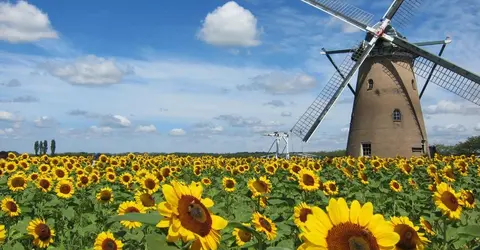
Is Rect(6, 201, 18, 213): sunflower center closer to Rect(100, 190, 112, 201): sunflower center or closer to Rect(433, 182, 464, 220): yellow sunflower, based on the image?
Rect(100, 190, 112, 201): sunflower center

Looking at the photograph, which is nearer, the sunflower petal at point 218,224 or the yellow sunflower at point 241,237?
the sunflower petal at point 218,224

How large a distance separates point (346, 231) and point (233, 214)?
4684 millimetres

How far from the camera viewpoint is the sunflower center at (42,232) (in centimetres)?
500

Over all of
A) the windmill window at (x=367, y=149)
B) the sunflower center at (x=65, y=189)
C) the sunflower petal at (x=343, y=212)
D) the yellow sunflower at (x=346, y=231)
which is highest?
the windmill window at (x=367, y=149)

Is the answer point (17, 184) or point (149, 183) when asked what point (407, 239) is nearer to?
point (149, 183)

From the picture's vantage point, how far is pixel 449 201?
4652mm

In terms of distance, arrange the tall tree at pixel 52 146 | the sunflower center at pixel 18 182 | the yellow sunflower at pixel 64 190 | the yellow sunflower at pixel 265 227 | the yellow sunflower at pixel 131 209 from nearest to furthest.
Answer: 1. the yellow sunflower at pixel 265 227
2. the yellow sunflower at pixel 131 209
3. the yellow sunflower at pixel 64 190
4. the sunflower center at pixel 18 182
5. the tall tree at pixel 52 146

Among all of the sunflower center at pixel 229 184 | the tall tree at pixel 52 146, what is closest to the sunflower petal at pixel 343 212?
the sunflower center at pixel 229 184

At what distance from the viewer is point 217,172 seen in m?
13.6

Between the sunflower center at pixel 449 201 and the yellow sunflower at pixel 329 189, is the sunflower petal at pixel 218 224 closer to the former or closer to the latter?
the sunflower center at pixel 449 201

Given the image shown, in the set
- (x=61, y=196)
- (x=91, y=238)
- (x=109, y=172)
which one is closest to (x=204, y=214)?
(x=91, y=238)

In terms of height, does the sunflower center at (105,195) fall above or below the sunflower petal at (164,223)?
below

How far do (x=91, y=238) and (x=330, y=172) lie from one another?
8270 mm

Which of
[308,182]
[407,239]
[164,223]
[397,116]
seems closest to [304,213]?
[407,239]
